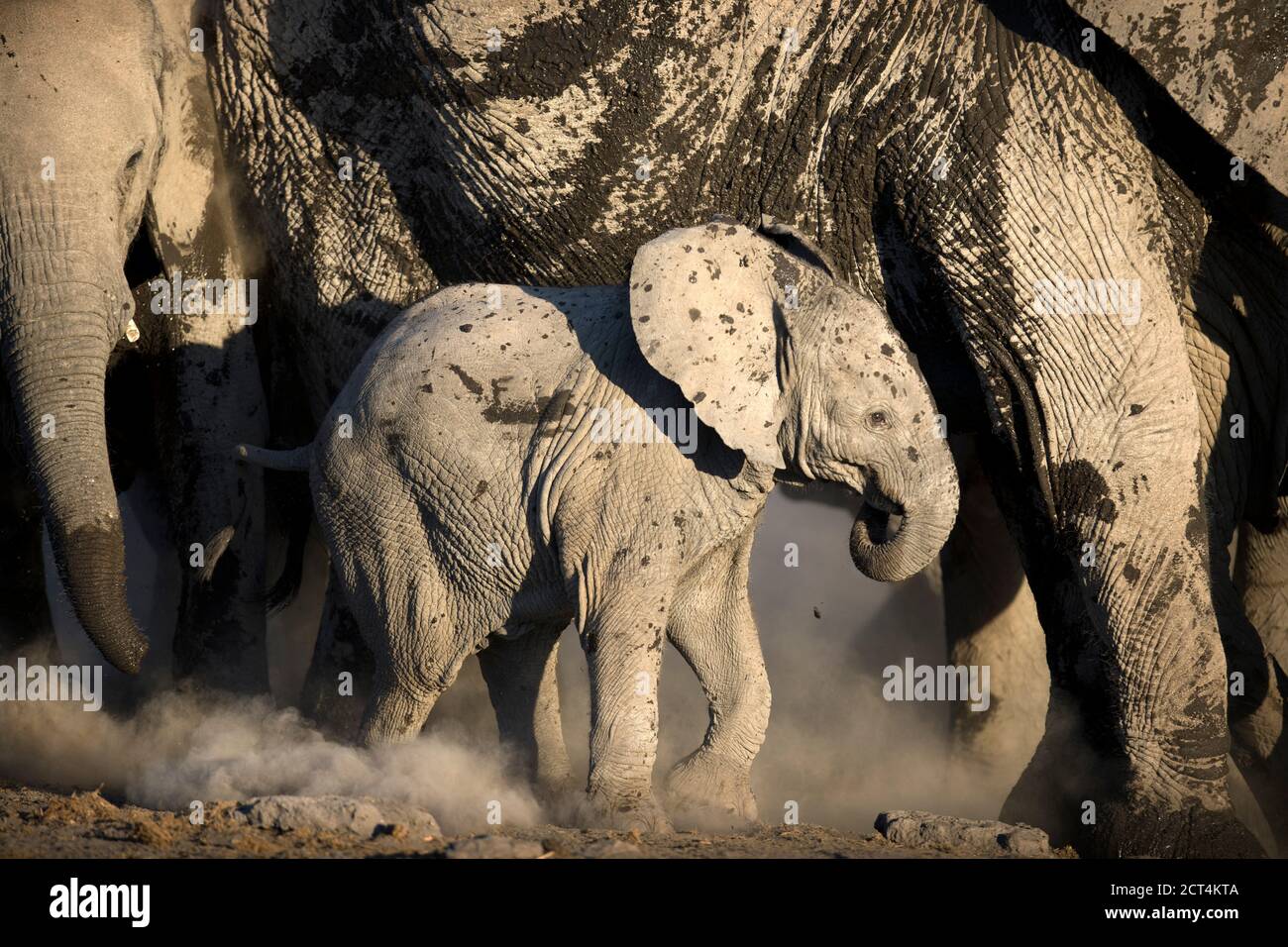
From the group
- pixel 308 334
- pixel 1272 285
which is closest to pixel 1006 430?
pixel 1272 285

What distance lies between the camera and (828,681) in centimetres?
846

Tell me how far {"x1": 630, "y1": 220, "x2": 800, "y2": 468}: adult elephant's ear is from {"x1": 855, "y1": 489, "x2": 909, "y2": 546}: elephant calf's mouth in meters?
0.29

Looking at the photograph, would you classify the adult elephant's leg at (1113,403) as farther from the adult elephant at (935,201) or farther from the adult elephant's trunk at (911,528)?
the adult elephant's trunk at (911,528)

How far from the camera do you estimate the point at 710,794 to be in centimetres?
582

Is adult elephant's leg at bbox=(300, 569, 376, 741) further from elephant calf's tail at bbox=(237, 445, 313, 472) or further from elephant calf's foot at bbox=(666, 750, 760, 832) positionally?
elephant calf's foot at bbox=(666, 750, 760, 832)

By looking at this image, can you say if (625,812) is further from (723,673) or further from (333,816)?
Result: (333,816)

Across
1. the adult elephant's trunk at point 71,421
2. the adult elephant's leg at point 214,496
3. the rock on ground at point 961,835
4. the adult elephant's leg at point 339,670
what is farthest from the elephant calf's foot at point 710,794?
the adult elephant's leg at point 214,496

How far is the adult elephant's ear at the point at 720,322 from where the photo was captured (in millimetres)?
5582

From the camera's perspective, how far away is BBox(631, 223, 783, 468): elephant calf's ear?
5582mm

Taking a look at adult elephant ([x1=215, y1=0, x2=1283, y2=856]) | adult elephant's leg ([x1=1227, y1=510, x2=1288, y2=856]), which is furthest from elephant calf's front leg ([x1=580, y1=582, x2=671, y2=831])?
adult elephant's leg ([x1=1227, y1=510, x2=1288, y2=856])

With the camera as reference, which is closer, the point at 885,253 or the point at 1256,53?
the point at 1256,53

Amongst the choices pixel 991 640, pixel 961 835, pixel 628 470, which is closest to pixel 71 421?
pixel 628 470
